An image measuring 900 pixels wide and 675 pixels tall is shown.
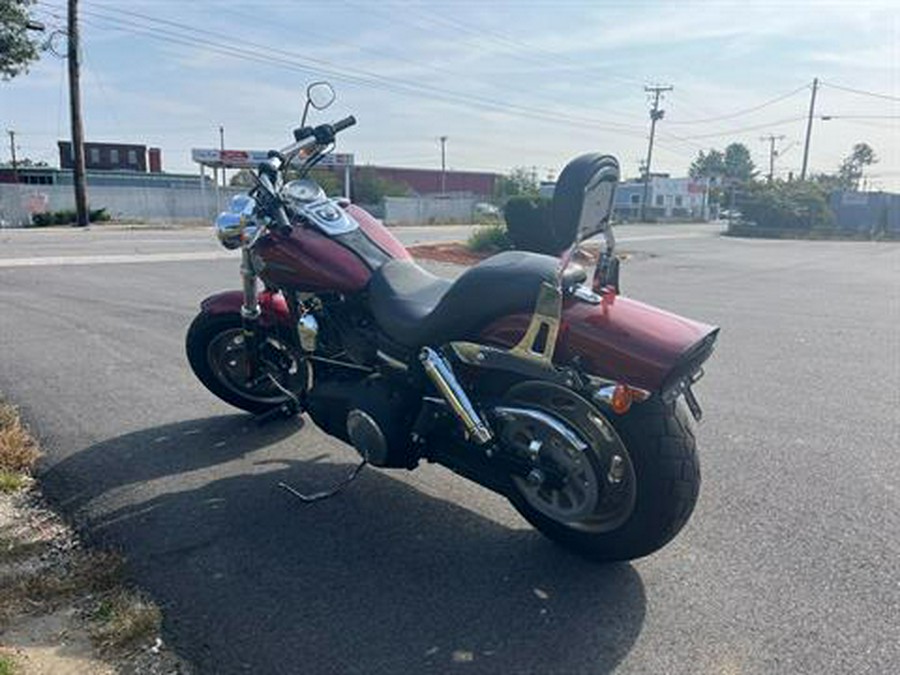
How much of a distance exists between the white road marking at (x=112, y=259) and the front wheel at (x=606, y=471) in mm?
13112

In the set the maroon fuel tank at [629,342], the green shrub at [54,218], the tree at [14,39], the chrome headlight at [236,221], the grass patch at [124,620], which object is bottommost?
the green shrub at [54,218]

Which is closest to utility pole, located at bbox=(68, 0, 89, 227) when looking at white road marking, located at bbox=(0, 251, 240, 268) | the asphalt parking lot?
white road marking, located at bbox=(0, 251, 240, 268)

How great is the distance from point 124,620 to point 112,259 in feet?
46.3

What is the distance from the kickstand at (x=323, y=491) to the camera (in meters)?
3.57

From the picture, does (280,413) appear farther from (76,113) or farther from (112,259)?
(76,113)

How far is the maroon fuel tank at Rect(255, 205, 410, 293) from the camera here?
11.6 ft

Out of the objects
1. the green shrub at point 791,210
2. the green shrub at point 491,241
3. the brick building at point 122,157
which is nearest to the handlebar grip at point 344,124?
the green shrub at point 491,241

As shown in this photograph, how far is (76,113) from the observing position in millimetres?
28859

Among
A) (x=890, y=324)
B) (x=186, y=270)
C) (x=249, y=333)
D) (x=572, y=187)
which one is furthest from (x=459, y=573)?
(x=186, y=270)

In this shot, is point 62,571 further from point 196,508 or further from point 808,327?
point 808,327

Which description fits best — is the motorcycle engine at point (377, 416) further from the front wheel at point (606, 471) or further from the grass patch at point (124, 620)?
the grass patch at point (124, 620)

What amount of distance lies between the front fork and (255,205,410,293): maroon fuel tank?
0.17 metres

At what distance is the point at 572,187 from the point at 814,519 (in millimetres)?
2153

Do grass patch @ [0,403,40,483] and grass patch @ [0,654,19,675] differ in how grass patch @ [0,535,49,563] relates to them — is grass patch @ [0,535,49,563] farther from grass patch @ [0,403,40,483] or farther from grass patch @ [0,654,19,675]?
grass patch @ [0,654,19,675]
